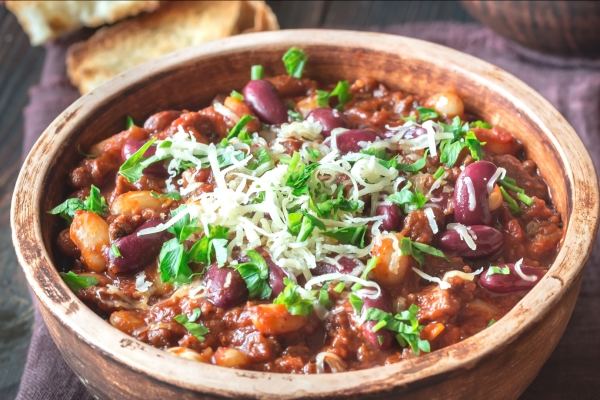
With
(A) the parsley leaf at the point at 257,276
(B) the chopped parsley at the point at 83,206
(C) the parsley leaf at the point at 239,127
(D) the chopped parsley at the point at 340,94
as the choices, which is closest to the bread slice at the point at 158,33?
(D) the chopped parsley at the point at 340,94

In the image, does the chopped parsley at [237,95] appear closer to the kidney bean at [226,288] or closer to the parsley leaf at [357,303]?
the kidney bean at [226,288]

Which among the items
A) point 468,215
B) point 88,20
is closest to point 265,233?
point 468,215

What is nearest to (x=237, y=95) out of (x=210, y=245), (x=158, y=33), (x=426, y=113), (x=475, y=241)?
(x=426, y=113)

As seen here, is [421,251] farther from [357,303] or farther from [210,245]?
[210,245]

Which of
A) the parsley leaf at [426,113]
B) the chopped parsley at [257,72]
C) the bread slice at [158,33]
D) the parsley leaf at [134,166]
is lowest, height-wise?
the bread slice at [158,33]

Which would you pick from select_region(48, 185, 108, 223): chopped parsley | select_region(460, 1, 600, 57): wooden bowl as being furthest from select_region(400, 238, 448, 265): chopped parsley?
select_region(460, 1, 600, 57): wooden bowl

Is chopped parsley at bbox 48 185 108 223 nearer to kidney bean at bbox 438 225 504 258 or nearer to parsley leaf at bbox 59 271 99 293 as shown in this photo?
parsley leaf at bbox 59 271 99 293
